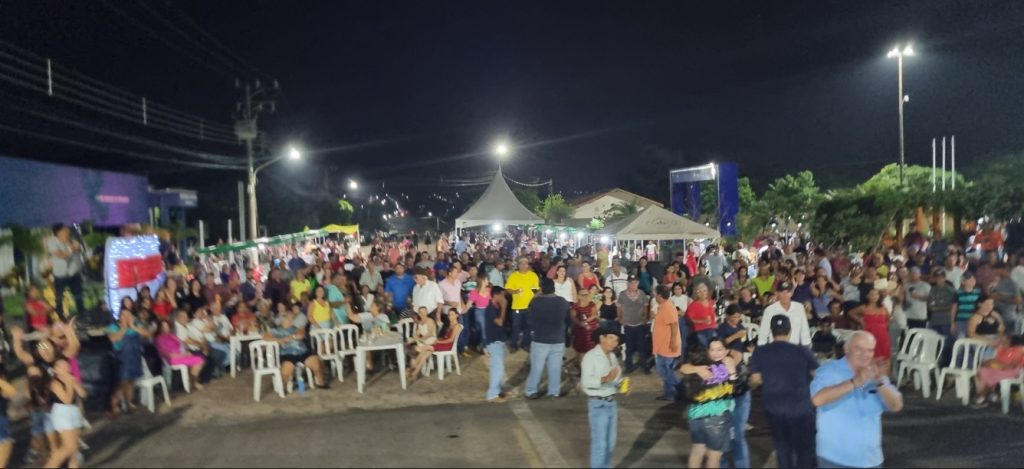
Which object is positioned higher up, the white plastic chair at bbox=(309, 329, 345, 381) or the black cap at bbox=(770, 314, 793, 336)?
the black cap at bbox=(770, 314, 793, 336)

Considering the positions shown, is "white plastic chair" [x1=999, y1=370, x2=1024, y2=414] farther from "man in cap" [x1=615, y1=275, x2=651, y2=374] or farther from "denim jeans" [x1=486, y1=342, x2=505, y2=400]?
"denim jeans" [x1=486, y1=342, x2=505, y2=400]

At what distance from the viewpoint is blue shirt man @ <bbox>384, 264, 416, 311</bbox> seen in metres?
12.3

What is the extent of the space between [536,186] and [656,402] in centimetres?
4722

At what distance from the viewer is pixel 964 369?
8633 mm

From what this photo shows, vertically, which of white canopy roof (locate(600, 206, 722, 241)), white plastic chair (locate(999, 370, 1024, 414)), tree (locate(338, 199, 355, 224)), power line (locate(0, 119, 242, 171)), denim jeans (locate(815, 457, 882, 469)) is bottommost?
white plastic chair (locate(999, 370, 1024, 414))

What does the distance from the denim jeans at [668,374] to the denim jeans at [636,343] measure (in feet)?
4.73

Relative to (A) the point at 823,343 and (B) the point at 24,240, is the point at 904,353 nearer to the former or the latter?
(A) the point at 823,343

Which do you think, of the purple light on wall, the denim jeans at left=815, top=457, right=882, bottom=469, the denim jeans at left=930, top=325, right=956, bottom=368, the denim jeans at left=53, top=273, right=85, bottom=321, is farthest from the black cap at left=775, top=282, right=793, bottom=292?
the purple light on wall

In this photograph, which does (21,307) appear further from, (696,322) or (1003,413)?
(1003,413)

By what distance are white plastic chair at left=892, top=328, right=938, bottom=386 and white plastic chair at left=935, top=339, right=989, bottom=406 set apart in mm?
421

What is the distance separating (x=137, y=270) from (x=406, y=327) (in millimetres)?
5130

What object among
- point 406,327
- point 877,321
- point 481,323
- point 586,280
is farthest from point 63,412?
point 877,321

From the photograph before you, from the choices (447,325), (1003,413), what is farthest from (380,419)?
(1003,413)

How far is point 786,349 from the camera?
568 cm
